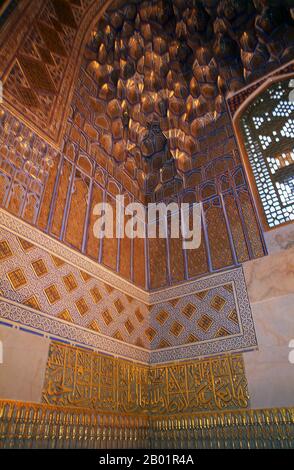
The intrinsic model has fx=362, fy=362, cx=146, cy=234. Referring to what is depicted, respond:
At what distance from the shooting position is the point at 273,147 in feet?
14.6

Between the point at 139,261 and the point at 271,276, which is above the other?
the point at 139,261

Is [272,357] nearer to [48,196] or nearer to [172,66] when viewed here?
[48,196]

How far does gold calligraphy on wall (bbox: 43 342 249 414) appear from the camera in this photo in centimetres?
304

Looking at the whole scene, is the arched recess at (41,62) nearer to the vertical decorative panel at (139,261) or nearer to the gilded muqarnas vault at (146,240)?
the gilded muqarnas vault at (146,240)

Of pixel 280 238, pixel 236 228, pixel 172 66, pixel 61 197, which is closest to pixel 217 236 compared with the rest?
pixel 236 228

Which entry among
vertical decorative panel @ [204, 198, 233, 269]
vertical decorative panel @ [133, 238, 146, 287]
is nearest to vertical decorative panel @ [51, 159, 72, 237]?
vertical decorative panel @ [133, 238, 146, 287]

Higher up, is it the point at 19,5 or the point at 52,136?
the point at 19,5

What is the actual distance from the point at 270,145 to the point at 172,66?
186cm

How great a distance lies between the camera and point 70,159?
4125 mm

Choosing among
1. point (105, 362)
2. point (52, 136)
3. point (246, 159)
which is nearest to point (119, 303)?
point (105, 362)

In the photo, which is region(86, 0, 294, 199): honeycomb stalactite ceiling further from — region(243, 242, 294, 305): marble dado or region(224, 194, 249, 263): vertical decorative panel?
region(243, 242, 294, 305): marble dado
